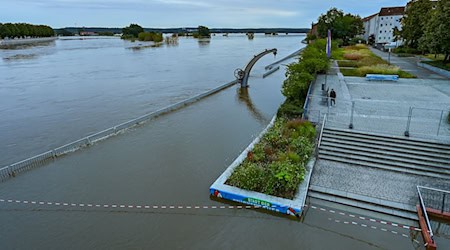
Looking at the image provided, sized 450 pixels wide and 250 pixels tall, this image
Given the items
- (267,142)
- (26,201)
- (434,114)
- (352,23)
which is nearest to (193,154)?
(267,142)

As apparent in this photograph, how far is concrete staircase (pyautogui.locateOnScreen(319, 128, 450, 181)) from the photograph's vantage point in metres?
11.2

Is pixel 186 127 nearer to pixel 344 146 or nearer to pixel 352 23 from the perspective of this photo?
pixel 344 146

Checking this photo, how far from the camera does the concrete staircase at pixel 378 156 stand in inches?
385

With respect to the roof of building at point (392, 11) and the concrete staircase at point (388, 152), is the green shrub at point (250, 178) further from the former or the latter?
the roof of building at point (392, 11)

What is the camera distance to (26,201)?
1026cm

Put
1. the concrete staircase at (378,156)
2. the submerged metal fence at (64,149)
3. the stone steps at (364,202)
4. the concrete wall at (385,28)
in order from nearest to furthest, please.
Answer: the stone steps at (364,202) < the concrete staircase at (378,156) < the submerged metal fence at (64,149) < the concrete wall at (385,28)

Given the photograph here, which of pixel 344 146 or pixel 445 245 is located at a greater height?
pixel 344 146

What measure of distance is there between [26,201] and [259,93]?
19.9 m

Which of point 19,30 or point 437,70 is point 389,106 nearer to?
point 437,70

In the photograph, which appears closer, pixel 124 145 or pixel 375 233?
pixel 375 233

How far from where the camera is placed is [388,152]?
1197 centimetres

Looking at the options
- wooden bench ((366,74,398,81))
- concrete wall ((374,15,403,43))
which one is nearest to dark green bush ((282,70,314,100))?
wooden bench ((366,74,398,81))

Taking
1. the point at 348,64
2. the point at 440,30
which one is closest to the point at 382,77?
the point at 440,30

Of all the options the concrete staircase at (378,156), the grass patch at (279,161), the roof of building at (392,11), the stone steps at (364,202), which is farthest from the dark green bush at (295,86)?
the roof of building at (392,11)
